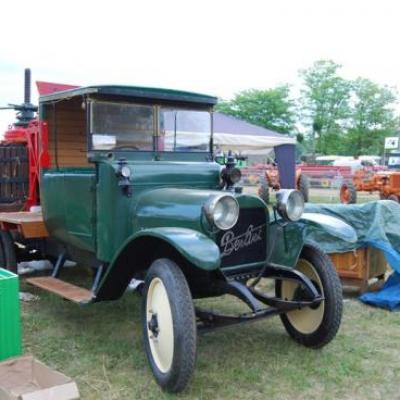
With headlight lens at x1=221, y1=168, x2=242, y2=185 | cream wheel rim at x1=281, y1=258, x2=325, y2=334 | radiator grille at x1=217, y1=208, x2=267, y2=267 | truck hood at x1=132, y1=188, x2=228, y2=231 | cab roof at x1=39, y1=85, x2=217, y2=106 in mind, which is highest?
cab roof at x1=39, y1=85, x2=217, y2=106

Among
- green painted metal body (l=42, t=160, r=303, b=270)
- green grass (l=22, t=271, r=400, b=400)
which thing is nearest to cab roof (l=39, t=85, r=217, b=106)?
green painted metal body (l=42, t=160, r=303, b=270)

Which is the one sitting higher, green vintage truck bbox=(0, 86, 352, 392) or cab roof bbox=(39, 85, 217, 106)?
cab roof bbox=(39, 85, 217, 106)

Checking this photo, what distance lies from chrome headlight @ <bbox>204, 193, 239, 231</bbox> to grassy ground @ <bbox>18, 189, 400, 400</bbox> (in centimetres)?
99

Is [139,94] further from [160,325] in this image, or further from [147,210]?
[160,325]

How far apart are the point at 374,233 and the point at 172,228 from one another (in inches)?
101

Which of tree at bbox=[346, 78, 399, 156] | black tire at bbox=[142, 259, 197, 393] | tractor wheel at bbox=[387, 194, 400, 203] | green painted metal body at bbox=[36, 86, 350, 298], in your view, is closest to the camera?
black tire at bbox=[142, 259, 197, 393]

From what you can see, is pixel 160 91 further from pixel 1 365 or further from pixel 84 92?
pixel 1 365

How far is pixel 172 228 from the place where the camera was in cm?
343

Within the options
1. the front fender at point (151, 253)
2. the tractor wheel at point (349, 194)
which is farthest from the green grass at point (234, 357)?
the tractor wheel at point (349, 194)

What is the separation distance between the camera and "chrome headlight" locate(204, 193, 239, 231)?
331 centimetres

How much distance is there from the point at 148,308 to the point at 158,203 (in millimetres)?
754

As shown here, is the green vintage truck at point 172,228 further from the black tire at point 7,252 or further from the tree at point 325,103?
→ the tree at point 325,103

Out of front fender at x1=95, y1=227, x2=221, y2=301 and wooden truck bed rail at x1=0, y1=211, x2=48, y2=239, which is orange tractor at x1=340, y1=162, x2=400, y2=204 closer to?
wooden truck bed rail at x1=0, y1=211, x2=48, y2=239

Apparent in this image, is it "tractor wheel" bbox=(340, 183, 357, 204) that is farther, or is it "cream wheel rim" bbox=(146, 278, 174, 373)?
"tractor wheel" bbox=(340, 183, 357, 204)
